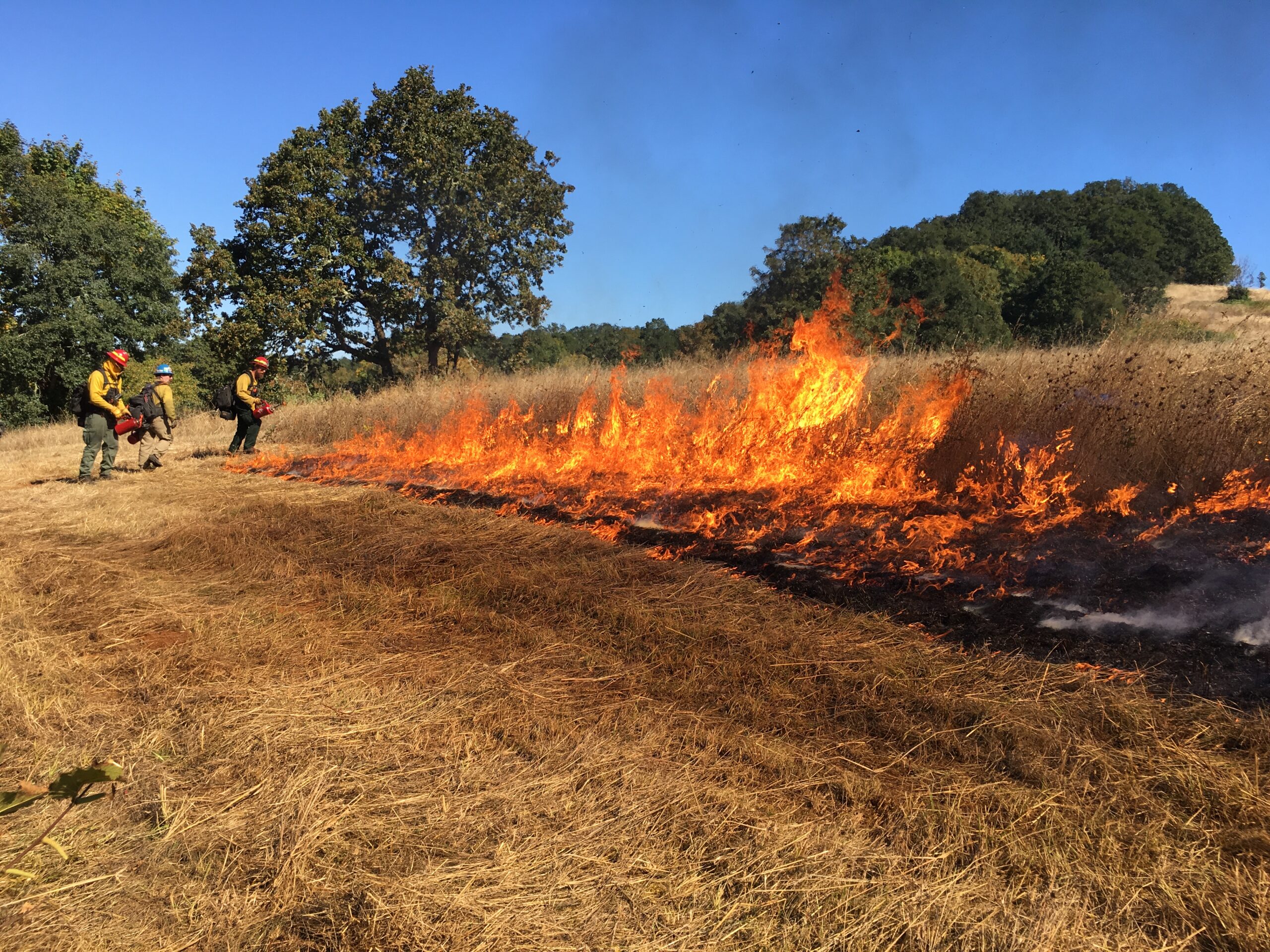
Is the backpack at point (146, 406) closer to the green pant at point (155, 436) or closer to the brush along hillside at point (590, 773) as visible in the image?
the green pant at point (155, 436)

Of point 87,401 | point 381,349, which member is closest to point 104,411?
point 87,401

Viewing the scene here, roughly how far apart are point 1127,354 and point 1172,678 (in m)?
6.18

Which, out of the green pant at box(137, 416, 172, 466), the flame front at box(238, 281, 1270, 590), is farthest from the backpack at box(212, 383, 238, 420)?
the flame front at box(238, 281, 1270, 590)

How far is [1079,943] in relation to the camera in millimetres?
1813

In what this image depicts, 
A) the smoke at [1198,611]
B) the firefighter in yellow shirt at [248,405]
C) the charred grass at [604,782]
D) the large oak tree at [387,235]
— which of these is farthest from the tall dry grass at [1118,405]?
the large oak tree at [387,235]

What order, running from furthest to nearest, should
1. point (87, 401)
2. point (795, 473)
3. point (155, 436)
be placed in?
point (155, 436)
point (87, 401)
point (795, 473)

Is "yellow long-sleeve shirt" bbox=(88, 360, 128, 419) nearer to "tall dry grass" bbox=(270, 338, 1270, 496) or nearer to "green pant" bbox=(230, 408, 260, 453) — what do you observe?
"green pant" bbox=(230, 408, 260, 453)

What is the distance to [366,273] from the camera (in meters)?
22.7

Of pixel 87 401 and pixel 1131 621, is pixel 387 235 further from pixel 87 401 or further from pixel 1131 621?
pixel 1131 621

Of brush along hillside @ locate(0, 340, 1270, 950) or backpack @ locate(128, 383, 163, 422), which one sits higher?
backpack @ locate(128, 383, 163, 422)

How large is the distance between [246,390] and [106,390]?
262 cm

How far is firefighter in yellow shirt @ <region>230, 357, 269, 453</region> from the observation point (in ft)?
40.4

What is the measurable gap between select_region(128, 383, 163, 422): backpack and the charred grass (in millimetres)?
7460

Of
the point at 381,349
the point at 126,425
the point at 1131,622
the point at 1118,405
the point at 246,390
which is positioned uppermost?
the point at 381,349
